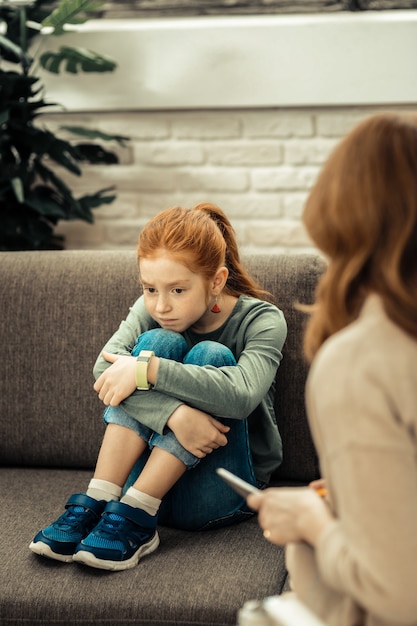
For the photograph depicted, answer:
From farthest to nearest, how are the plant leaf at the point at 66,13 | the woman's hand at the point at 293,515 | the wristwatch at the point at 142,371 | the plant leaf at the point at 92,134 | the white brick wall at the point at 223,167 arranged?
1. the white brick wall at the point at 223,167
2. the plant leaf at the point at 92,134
3. the plant leaf at the point at 66,13
4. the wristwatch at the point at 142,371
5. the woman's hand at the point at 293,515

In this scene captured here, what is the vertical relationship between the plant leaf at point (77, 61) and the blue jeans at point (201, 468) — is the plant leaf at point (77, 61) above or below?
above

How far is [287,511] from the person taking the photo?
3.52 feet

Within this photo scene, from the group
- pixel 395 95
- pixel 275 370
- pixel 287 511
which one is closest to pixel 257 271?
pixel 275 370

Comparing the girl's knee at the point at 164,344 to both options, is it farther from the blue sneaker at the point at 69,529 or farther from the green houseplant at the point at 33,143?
the green houseplant at the point at 33,143

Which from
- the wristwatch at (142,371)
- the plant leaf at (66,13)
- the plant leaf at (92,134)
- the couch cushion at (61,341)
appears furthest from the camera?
the plant leaf at (92,134)

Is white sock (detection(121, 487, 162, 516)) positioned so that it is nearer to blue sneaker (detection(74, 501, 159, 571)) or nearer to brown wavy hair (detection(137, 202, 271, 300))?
blue sneaker (detection(74, 501, 159, 571))

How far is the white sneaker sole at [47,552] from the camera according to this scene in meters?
1.57

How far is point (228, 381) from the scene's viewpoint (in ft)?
5.49

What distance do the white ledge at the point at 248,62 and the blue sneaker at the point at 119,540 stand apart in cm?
143

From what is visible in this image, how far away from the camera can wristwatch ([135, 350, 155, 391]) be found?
1678 millimetres

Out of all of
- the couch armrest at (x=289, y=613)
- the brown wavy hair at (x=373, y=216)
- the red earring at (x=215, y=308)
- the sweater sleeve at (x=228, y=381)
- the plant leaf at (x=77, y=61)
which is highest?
the brown wavy hair at (x=373, y=216)

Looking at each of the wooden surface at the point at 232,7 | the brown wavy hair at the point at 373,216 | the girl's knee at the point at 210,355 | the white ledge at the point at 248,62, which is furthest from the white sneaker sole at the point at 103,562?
the wooden surface at the point at 232,7

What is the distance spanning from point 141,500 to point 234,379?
0.30 m

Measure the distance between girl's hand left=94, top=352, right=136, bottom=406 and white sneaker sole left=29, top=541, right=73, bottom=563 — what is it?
0.31m
